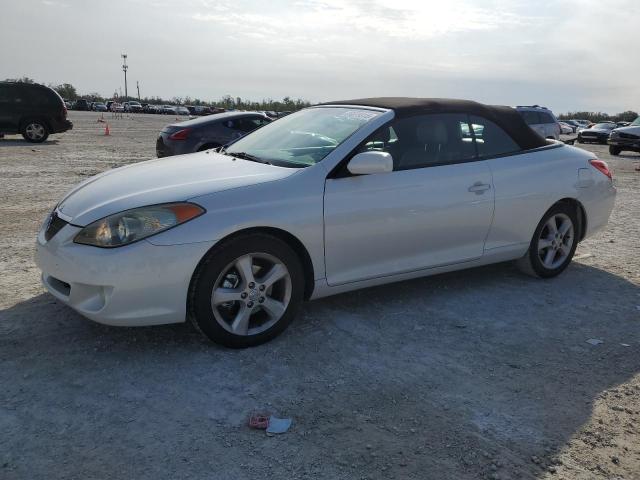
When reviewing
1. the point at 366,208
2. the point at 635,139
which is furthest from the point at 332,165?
the point at 635,139

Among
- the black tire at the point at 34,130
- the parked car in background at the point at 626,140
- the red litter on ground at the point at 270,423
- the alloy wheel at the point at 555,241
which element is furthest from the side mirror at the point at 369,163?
the parked car in background at the point at 626,140

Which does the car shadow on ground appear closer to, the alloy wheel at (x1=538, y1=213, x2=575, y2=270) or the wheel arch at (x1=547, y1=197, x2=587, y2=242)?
the alloy wheel at (x1=538, y1=213, x2=575, y2=270)

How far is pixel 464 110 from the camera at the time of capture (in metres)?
4.86

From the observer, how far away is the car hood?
3.58 meters

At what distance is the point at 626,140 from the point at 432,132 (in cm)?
1974

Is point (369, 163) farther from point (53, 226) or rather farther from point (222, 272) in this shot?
point (53, 226)

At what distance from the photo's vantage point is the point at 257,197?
3688 mm

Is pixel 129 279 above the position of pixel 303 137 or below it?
below

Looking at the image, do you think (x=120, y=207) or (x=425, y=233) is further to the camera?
(x=425, y=233)

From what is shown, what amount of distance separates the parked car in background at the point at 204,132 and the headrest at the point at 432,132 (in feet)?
23.2

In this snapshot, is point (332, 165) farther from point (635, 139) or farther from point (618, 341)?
point (635, 139)

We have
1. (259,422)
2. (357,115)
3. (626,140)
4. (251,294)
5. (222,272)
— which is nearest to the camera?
(259,422)

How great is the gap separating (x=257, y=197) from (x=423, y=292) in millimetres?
1864

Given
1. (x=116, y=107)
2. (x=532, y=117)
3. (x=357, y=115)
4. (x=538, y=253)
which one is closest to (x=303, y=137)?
(x=357, y=115)
